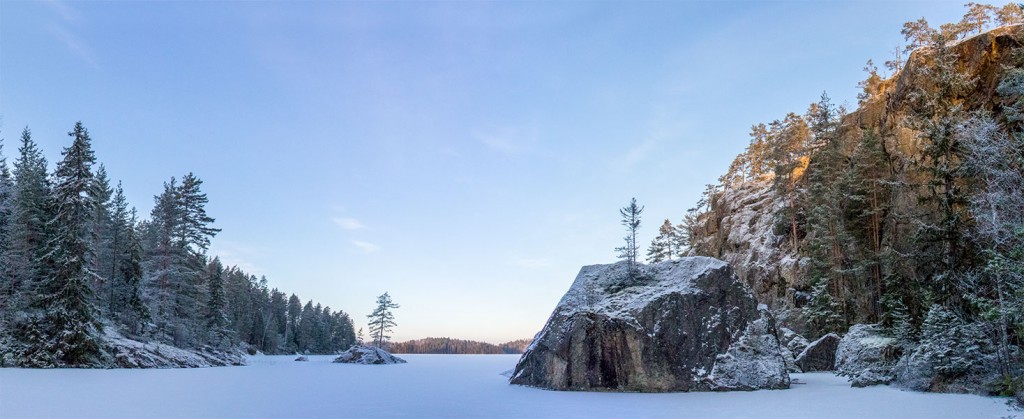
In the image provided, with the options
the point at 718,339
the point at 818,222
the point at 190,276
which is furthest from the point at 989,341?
the point at 190,276

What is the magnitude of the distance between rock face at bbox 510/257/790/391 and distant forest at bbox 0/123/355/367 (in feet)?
92.5

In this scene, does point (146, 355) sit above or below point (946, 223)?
below

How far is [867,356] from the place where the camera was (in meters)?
23.1

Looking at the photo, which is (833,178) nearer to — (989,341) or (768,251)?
(768,251)

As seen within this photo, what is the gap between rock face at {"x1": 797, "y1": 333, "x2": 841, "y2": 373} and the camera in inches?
1198

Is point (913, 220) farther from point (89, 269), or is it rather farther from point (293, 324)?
point (293, 324)

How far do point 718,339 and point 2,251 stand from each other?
4289cm

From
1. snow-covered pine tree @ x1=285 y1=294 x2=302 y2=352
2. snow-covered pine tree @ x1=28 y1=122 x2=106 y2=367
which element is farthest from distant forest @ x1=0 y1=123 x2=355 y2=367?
snow-covered pine tree @ x1=285 y1=294 x2=302 y2=352

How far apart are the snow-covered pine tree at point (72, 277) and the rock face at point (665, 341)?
89.7ft

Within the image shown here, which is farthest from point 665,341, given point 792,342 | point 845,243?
point 845,243

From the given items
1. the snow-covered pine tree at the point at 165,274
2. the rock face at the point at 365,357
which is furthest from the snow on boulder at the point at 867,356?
the snow-covered pine tree at the point at 165,274

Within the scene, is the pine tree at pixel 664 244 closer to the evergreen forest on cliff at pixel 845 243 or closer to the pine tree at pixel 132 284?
the evergreen forest on cliff at pixel 845 243

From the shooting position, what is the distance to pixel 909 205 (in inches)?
1244

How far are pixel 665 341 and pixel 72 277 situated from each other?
111ft
